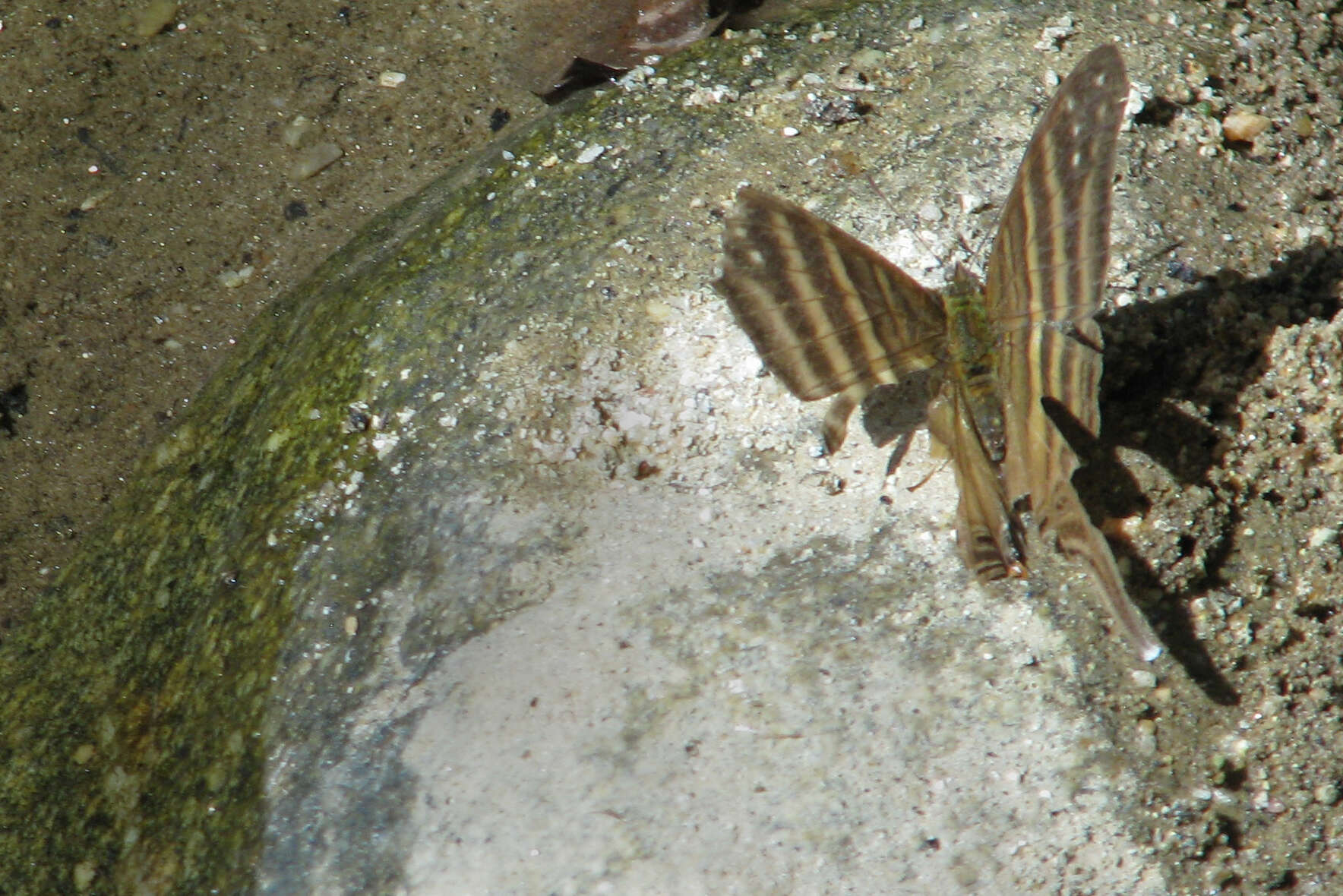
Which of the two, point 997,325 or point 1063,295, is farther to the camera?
point 997,325

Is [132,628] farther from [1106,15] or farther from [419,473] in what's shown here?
[1106,15]

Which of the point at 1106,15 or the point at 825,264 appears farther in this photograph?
the point at 1106,15

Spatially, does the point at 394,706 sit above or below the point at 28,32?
below

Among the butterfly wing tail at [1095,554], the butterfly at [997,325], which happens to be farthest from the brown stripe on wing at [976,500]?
the butterfly wing tail at [1095,554]

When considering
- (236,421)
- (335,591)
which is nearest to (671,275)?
(335,591)

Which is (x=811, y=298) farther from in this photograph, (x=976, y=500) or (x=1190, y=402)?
(x=1190, y=402)

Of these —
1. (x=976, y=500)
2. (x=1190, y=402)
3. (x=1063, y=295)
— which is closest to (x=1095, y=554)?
(x=976, y=500)

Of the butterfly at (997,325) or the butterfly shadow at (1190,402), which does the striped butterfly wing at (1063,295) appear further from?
the butterfly shadow at (1190,402)
